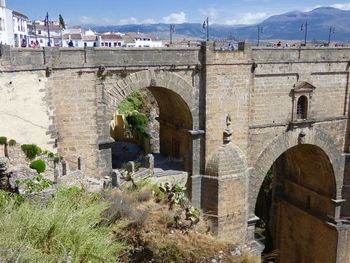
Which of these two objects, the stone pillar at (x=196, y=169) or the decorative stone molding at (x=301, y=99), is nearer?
the stone pillar at (x=196, y=169)

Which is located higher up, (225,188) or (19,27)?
(19,27)

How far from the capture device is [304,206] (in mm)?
23125

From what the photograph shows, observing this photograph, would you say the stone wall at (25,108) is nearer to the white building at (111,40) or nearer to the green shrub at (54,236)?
the green shrub at (54,236)

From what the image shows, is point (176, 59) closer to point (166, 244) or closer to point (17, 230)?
point (166, 244)

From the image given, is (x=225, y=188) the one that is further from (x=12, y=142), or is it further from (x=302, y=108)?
(x=12, y=142)

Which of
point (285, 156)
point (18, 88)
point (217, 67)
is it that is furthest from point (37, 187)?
point (285, 156)

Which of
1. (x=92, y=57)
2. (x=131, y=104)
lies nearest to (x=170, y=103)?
(x=92, y=57)

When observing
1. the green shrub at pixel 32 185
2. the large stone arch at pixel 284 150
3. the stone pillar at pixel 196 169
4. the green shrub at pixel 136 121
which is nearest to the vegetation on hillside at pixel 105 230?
the green shrub at pixel 32 185

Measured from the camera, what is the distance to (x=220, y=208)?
17.5m

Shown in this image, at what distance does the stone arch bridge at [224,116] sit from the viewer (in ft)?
47.1

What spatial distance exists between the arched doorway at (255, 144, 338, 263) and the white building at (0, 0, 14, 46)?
3217 centimetres

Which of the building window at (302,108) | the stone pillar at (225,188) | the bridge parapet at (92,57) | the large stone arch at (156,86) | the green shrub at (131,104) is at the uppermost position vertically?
the bridge parapet at (92,57)

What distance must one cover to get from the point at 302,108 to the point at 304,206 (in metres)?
6.39

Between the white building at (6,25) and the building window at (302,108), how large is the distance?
32.9 m
